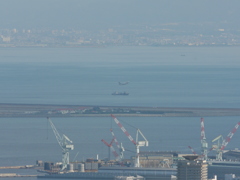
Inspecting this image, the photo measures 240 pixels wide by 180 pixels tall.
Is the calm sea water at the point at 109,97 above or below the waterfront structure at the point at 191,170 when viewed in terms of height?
above

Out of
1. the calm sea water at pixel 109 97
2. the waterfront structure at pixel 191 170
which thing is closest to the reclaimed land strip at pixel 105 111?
the calm sea water at pixel 109 97

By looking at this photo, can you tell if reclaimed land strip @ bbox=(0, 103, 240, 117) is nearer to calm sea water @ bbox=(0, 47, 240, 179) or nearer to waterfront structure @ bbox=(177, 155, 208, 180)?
calm sea water @ bbox=(0, 47, 240, 179)

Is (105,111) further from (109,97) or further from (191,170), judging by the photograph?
(191,170)

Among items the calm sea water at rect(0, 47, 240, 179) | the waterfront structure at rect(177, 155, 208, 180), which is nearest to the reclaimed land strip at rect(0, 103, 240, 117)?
the calm sea water at rect(0, 47, 240, 179)

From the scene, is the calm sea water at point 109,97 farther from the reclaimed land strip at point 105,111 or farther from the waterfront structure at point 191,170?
the waterfront structure at point 191,170

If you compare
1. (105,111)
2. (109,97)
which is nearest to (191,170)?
(105,111)

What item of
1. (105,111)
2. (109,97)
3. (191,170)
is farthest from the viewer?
(109,97)
